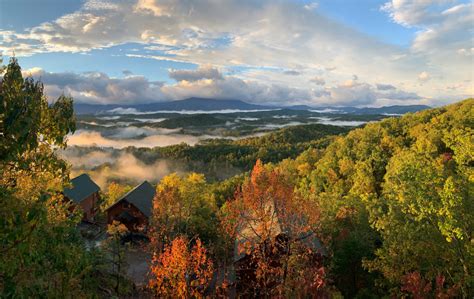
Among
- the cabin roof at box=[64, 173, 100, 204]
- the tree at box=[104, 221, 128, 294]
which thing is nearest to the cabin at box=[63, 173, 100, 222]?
the cabin roof at box=[64, 173, 100, 204]

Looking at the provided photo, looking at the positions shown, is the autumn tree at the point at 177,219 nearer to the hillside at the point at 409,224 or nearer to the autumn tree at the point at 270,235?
the autumn tree at the point at 270,235

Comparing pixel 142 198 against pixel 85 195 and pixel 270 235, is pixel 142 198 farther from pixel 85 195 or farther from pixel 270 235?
pixel 270 235

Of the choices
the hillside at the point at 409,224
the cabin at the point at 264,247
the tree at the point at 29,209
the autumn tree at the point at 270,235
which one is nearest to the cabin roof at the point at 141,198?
the autumn tree at the point at 270,235

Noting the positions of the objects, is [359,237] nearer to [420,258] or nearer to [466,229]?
[420,258]

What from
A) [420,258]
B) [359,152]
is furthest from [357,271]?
[359,152]

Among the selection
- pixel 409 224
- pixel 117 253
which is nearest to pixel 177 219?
pixel 117 253

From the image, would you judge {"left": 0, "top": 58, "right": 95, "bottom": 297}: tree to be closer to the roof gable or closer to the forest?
the forest
